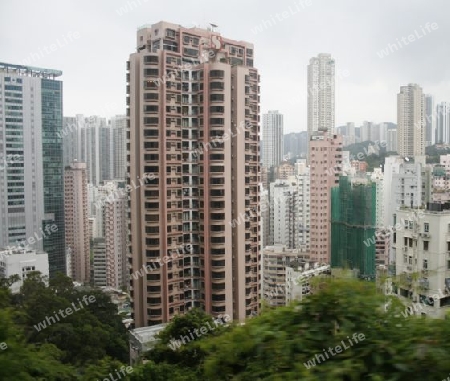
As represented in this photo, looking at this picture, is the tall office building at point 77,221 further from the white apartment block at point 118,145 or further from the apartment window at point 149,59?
the apartment window at point 149,59

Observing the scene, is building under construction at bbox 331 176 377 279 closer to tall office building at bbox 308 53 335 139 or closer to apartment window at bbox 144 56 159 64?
apartment window at bbox 144 56 159 64

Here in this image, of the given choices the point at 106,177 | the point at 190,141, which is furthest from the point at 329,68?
the point at 190,141

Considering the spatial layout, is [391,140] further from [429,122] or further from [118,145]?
[118,145]

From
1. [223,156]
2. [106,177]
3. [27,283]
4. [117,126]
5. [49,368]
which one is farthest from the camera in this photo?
[106,177]

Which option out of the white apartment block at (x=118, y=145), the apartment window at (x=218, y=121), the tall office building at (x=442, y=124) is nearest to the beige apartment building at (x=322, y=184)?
the tall office building at (x=442, y=124)

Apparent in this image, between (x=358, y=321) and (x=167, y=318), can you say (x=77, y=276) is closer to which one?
(x=167, y=318)

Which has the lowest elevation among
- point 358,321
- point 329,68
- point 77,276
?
point 77,276

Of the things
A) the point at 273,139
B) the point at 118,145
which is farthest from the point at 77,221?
the point at 273,139

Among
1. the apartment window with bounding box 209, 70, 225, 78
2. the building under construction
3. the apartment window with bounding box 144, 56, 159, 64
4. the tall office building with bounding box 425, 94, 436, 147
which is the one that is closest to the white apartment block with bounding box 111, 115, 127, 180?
the building under construction
